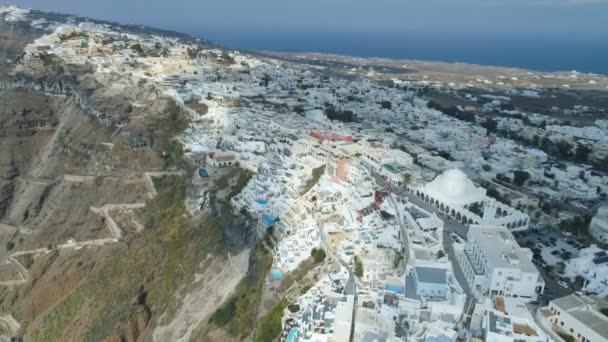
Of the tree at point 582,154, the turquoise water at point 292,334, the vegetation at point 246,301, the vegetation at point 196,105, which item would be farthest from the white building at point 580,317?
the vegetation at point 196,105

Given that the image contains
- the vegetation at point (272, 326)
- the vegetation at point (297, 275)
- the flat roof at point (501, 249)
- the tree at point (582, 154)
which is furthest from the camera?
the tree at point (582, 154)

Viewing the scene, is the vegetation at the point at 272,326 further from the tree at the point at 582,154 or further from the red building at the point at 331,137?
the tree at the point at 582,154

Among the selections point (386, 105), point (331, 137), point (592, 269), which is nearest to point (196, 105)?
point (331, 137)

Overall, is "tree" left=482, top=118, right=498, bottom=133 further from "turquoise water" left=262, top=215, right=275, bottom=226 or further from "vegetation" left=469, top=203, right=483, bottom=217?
"turquoise water" left=262, top=215, right=275, bottom=226

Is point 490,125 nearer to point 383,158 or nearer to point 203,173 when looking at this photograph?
point 383,158

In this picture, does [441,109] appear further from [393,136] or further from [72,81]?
[72,81]

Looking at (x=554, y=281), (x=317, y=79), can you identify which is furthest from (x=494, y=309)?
(x=317, y=79)
